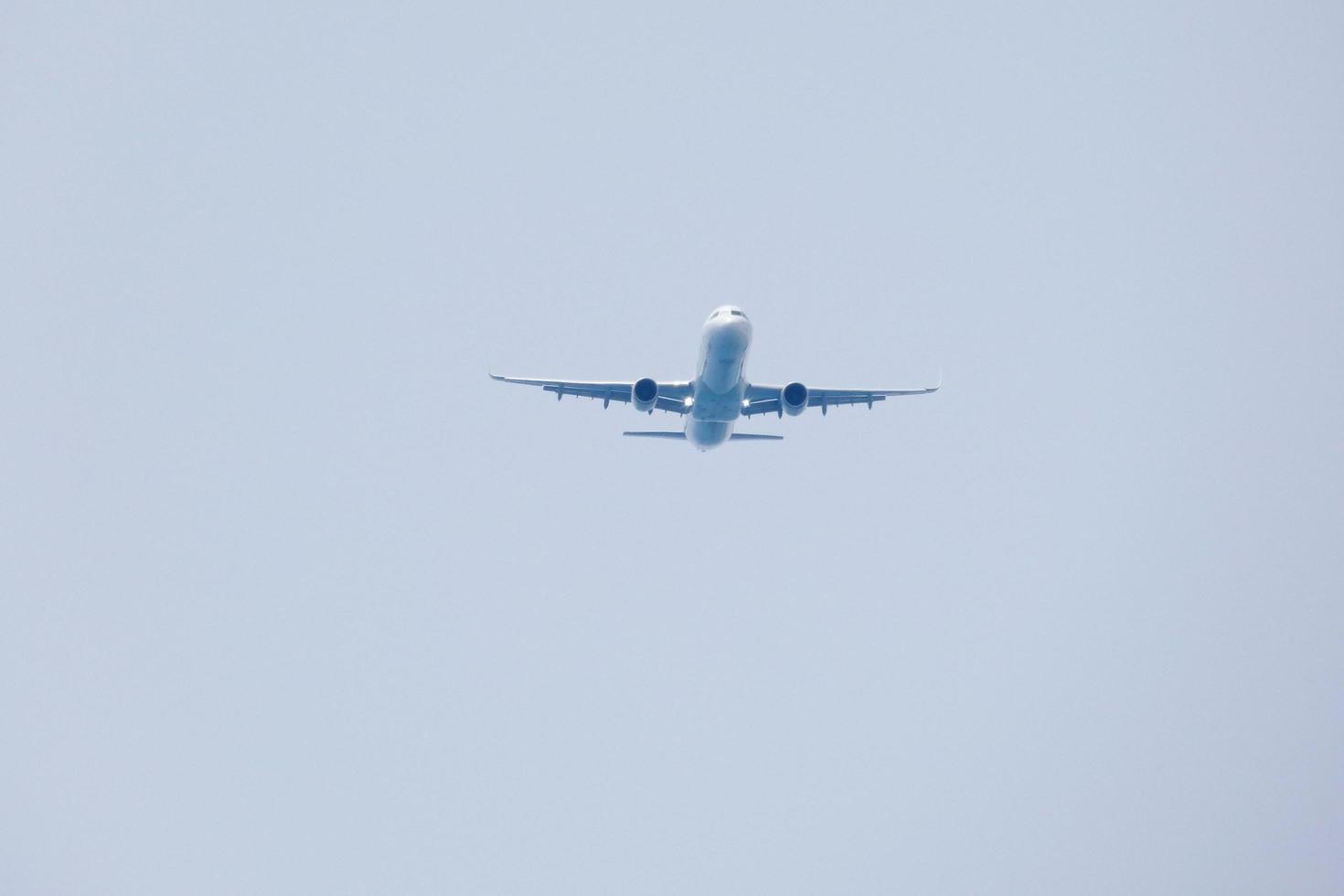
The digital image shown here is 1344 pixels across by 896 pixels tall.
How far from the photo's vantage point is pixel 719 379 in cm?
4912

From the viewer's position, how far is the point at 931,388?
54469mm

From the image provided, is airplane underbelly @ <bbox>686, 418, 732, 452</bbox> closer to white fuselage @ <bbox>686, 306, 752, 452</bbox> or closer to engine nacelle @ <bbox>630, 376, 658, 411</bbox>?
white fuselage @ <bbox>686, 306, 752, 452</bbox>

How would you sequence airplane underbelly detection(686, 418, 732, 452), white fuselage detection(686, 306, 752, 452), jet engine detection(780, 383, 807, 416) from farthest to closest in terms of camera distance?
1. jet engine detection(780, 383, 807, 416)
2. airplane underbelly detection(686, 418, 732, 452)
3. white fuselage detection(686, 306, 752, 452)

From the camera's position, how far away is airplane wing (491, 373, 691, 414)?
173 ft

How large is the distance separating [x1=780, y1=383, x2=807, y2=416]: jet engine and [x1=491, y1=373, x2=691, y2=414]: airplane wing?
348 centimetres

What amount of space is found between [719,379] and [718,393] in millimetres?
1117

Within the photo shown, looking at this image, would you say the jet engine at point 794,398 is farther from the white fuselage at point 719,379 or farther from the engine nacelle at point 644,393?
the engine nacelle at point 644,393

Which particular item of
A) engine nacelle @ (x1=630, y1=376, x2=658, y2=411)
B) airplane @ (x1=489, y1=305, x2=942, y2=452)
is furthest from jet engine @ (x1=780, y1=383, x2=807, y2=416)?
engine nacelle @ (x1=630, y1=376, x2=658, y2=411)

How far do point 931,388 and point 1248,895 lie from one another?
17164cm

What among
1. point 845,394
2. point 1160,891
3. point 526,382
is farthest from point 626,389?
point 1160,891

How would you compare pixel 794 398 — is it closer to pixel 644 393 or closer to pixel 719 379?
pixel 719 379

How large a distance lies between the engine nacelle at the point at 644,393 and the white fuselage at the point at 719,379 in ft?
4.80

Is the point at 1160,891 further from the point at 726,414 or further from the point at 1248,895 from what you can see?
the point at 726,414

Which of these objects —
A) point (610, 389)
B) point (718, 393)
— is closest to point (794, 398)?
point (718, 393)
